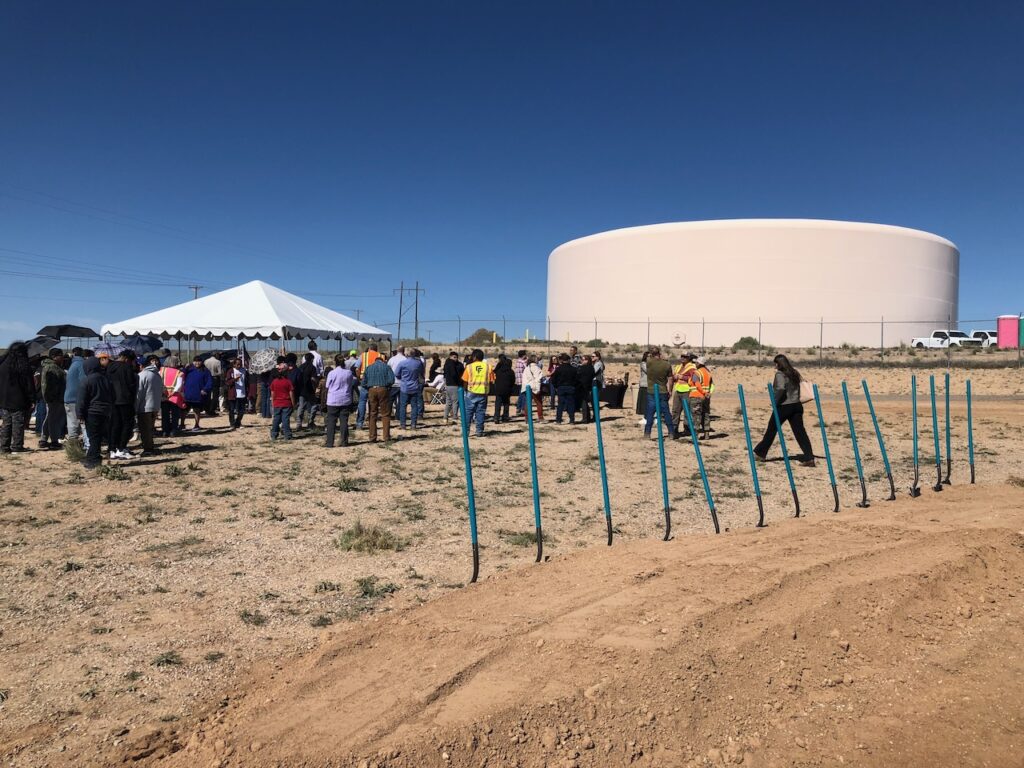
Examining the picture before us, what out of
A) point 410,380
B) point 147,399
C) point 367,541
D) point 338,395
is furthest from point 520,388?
point 367,541

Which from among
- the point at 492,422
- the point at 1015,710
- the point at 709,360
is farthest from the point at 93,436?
the point at 709,360

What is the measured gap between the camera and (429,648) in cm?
431

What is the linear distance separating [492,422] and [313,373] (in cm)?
504

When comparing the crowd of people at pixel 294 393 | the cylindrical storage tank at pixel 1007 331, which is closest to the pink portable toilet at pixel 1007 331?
the cylindrical storage tank at pixel 1007 331

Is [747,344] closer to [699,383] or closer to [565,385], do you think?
[565,385]

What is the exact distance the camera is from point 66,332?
21.8 meters

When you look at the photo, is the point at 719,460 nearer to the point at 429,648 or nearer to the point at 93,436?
the point at 429,648

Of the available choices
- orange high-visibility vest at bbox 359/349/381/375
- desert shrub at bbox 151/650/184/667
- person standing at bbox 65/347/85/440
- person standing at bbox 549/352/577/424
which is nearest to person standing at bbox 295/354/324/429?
orange high-visibility vest at bbox 359/349/381/375

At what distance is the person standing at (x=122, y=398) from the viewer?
32.1ft

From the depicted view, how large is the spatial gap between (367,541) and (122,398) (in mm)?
5509

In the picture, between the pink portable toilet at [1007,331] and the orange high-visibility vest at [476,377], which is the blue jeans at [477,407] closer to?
the orange high-visibility vest at [476,377]

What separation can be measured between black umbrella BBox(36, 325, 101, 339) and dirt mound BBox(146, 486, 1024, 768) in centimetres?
2113

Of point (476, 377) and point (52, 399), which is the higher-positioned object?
point (476, 377)

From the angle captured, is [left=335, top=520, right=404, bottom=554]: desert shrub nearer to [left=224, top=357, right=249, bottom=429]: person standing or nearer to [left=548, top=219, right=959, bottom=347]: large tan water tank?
[left=224, top=357, right=249, bottom=429]: person standing
